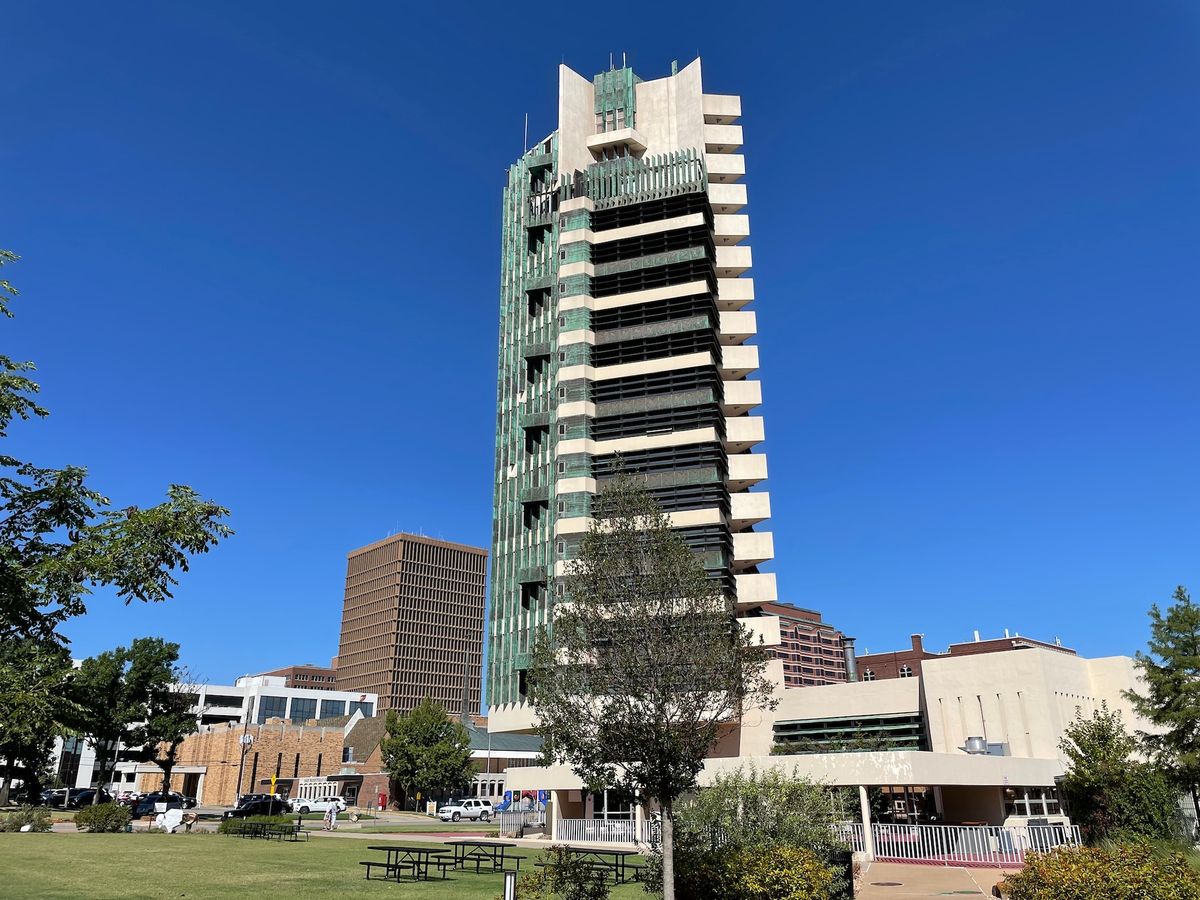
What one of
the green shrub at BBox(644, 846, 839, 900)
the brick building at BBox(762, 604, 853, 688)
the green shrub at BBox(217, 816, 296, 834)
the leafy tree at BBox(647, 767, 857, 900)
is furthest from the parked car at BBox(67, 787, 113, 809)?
the brick building at BBox(762, 604, 853, 688)

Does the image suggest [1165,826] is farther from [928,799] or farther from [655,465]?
[655,465]

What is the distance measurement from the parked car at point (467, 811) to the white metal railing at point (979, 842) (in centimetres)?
5103

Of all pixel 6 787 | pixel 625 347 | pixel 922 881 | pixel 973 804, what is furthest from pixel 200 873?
pixel 6 787

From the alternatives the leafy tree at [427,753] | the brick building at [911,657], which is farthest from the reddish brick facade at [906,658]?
the leafy tree at [427,753]

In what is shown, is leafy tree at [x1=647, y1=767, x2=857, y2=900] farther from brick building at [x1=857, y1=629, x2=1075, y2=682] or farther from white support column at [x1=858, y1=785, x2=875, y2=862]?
brick building at [x1=857, y1=629, x2=1075, y2=682]

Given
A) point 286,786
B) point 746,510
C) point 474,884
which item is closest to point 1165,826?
point 474,884

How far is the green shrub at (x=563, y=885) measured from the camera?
56.3 feet

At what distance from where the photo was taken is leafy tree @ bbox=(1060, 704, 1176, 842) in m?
30.7

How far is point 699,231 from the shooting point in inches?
2891

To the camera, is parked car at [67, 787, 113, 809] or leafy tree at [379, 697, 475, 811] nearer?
parked car at [67, 787, 113, 809]

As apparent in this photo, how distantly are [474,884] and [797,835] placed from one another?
11090mm

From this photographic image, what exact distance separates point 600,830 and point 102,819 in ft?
Answer: 92.4

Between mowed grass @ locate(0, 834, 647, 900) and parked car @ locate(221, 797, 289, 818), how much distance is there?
2390cm

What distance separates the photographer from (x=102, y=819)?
159 feet
